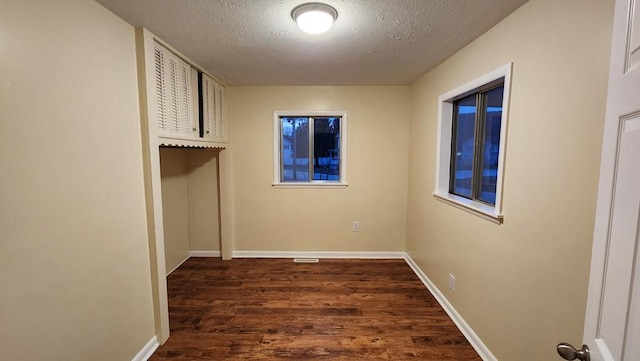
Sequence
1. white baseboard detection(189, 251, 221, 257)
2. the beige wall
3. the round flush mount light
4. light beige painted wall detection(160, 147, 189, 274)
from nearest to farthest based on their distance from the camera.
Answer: the round flush mount light, light beige painted wall detection(160, 147, 189, 274), the beige wall, white baseboard detection(189, 251, 221, 257)

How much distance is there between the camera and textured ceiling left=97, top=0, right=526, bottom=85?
4.91ft

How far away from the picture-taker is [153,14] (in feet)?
5.16

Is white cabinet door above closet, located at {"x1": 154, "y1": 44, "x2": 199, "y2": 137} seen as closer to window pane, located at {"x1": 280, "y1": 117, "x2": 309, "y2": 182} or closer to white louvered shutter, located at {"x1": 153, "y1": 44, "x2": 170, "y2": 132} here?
white louvered shutter, located at {"x1": 153, "y1": 44, "x2": 170, "y2": 132}

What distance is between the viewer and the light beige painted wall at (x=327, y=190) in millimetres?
3363

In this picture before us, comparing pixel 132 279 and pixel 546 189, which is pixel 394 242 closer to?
pixel 546 189

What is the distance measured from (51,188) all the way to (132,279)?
82cm

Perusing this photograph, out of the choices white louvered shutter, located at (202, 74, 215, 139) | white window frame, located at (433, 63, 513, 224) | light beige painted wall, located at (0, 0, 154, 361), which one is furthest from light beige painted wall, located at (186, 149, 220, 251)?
Answer: white window frame, located at (433, 63, 513, 224)

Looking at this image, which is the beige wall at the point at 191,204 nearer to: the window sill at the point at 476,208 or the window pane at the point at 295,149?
the window pane at the point at 295,149

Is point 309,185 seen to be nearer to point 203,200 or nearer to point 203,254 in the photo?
point 203,200

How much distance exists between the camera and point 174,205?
323 cm

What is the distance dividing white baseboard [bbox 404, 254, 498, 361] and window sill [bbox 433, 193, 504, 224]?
919 mm

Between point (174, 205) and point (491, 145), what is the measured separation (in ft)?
11.5

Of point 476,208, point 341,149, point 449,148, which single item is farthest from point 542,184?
point 341,149

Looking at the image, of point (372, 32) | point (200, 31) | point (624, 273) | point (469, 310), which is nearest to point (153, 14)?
point (200, 31)
